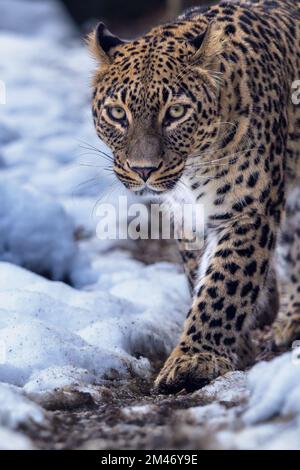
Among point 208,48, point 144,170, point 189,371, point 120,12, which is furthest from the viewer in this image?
point 120,12

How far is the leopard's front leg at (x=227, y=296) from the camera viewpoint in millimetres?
5152

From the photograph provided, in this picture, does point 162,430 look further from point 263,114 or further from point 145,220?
point 145,220

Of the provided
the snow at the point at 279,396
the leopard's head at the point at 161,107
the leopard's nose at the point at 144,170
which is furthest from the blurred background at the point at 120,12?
the snow at the point at 279,396

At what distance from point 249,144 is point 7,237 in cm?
247

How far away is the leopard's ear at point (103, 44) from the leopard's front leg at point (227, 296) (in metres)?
1.25

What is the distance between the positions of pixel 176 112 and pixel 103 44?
0.79 m

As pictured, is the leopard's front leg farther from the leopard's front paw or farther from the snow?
the snow

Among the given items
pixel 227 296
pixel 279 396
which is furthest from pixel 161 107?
pixel 279 396

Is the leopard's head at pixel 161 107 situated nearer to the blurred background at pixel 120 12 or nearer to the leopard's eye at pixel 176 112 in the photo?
the leopard's eye at pixel 176 112

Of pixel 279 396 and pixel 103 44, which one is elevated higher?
pixel 103 44

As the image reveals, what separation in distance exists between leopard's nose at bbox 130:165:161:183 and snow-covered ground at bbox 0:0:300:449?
1.94ft

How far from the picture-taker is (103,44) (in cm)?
575

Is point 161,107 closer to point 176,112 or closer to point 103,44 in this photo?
point 176,112

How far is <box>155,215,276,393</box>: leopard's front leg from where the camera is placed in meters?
5.15
